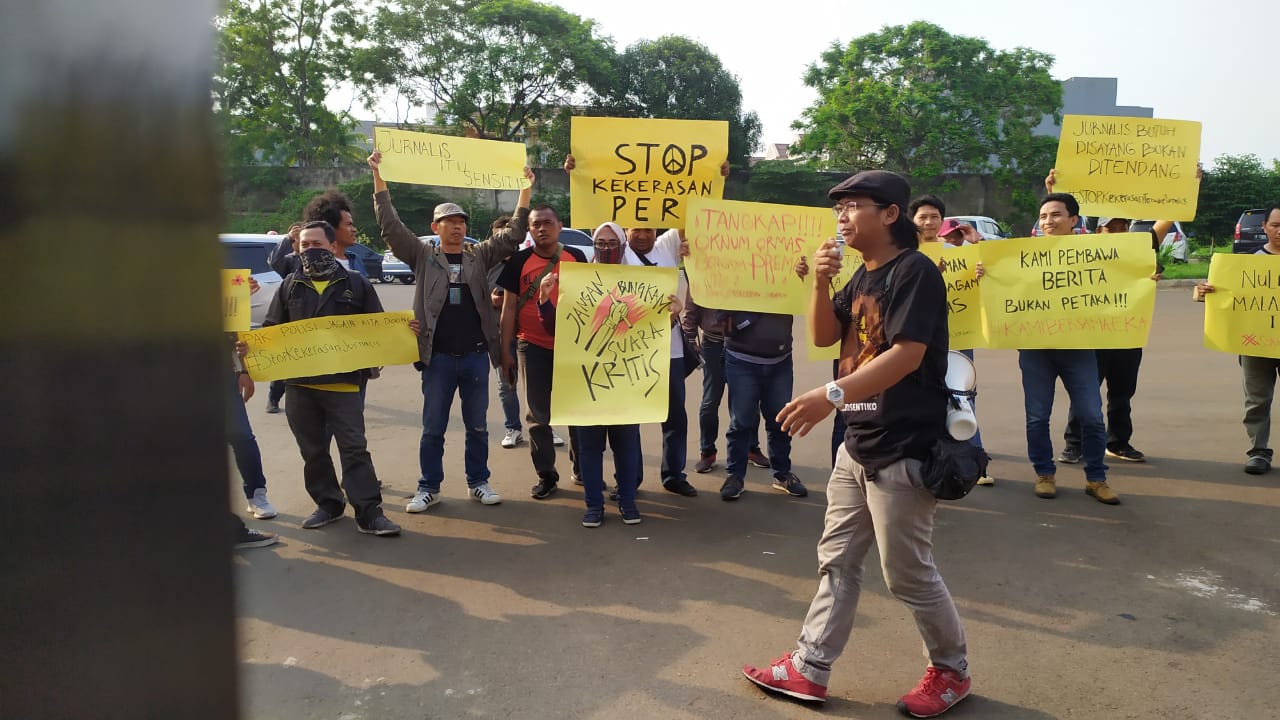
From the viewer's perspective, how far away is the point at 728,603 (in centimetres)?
404

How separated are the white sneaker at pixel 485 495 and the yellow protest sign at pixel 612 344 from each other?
30.3 inches

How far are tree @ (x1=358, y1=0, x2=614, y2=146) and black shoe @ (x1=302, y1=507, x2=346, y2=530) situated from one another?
→ 3770cm

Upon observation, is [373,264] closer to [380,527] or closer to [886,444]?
[380,527]

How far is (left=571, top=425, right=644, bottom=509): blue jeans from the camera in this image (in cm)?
519

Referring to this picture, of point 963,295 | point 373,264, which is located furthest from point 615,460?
point 373,264

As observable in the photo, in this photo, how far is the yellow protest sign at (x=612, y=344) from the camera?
17.1 ft

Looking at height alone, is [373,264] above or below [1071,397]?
above

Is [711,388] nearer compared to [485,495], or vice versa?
[485,495]

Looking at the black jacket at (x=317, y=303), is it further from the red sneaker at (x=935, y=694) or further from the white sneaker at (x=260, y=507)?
the red sneaker at (x=935, y=694)

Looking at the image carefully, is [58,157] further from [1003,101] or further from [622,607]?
[1003,101]

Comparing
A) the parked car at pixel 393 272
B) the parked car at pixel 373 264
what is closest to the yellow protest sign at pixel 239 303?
the parked car at pixel 373 264

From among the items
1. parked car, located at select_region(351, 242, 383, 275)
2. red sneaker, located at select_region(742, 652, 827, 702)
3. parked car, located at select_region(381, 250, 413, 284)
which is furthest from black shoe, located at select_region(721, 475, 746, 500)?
parked car, located at select_region(381, 250, 413, 284)

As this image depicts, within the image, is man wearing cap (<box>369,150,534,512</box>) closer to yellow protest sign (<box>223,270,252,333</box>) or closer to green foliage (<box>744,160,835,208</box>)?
yellow protest sign (<box>223,270,252,333</box>)

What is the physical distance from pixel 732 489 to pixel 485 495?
4.99ft
